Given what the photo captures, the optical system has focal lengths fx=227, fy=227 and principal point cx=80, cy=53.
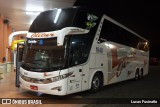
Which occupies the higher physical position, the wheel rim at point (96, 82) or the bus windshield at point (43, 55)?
the bus windshield at point (43, 55)

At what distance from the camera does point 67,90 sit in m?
7.98

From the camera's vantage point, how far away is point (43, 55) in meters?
8.33

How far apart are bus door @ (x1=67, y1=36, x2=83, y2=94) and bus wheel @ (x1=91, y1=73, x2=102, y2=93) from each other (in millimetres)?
1193

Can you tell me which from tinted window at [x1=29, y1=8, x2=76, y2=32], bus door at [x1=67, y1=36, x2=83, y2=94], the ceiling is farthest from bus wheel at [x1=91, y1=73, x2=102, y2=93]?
the ceiling

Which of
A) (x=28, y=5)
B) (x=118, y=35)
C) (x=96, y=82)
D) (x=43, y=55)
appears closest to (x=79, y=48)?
(x=43, y=55)

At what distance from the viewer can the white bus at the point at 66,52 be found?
7.95 metres

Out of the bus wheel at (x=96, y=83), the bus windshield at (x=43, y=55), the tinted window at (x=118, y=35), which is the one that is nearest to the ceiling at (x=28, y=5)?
the tinted window at (x=118, y=35)

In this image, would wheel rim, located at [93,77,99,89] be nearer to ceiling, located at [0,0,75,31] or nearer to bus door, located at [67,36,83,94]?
bus door, located at [67,36,83,94]

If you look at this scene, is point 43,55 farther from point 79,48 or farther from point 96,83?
point 96,83

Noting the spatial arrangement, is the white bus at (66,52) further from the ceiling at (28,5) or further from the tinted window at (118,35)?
the ceiling at (28,5)

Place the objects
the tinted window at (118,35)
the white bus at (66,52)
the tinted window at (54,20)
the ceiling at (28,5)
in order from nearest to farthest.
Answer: the white bus at (66,52) < the tinted window at (54,20) < the tinted window at (118,35) < the ceiling at (28,5)

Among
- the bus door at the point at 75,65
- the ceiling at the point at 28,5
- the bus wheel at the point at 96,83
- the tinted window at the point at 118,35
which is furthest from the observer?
the ceiling at the point at 28,5

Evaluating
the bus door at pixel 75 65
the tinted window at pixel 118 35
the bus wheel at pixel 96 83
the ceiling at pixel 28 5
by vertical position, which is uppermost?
the ceiling at pixel 28 5

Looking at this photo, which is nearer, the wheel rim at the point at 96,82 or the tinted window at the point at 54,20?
the tinted window at the point at 54,20
